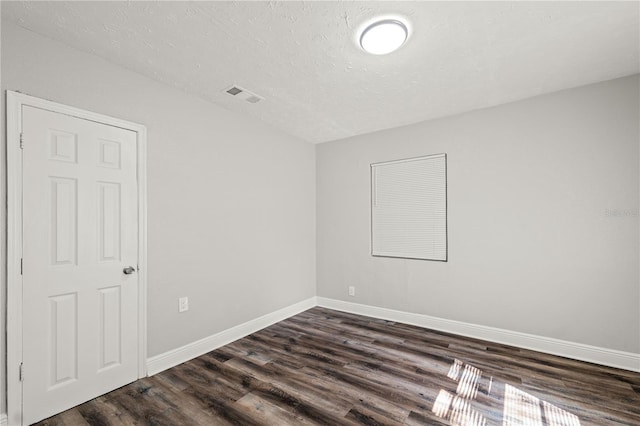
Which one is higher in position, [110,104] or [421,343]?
[110,104]

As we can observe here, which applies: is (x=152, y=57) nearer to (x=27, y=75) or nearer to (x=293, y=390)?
(x=27, y=75)

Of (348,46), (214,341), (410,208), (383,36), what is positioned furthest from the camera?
(410,208)

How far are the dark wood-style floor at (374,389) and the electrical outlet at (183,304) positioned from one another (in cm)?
52

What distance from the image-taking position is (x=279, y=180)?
4078 millimetres

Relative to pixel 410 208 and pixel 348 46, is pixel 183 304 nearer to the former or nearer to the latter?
pixel 348 46

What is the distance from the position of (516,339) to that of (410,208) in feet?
6.09

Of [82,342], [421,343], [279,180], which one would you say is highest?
[279,180]

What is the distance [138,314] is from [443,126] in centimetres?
385

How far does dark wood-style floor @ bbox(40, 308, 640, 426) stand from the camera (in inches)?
79.0

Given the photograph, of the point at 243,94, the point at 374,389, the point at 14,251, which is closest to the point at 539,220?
the point at 374,389

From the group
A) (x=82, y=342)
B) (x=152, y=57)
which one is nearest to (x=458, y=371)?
(x=82, y=342)

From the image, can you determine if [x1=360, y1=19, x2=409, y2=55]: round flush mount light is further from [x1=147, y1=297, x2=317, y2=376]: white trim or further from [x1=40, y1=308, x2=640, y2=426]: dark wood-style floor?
[x1=147, y1=297, x2=317, y2=376]: white trim

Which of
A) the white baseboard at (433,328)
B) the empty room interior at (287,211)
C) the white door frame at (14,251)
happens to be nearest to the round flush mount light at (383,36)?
the empty room interior at (287,211)

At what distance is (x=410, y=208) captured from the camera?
Result: 154 inches
